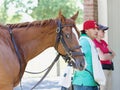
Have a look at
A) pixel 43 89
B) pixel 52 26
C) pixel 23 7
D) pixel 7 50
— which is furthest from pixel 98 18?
pixel 23 7

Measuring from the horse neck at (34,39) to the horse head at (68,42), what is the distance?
8 cm

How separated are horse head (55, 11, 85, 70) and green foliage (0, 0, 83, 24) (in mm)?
7195

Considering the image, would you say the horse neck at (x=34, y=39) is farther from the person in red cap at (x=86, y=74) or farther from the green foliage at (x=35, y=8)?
the green foliage at (x=35, y=8)

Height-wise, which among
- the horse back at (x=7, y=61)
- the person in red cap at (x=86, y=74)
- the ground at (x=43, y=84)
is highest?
the horse back at (x=7, y=61)

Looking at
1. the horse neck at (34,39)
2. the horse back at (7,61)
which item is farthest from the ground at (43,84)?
the horse back at (7,61)

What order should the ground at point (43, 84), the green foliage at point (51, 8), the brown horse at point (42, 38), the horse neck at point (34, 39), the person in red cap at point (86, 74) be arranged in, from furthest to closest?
the green foliage at point (51, 8), the ground at point (43, 84), the person in red cap at point (86, 74), the horse neck at point (34, 39), the brown horse at point (42, 38)

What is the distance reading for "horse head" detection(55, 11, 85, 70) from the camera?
11.1ft

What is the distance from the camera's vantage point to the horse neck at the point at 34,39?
135 inches

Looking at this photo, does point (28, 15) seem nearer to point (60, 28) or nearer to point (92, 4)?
point (92, 4)

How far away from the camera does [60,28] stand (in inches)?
133

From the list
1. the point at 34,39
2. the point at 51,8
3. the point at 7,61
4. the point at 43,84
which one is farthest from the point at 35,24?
the point at 51,8

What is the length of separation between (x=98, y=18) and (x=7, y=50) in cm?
388

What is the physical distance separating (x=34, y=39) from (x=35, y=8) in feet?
25.7

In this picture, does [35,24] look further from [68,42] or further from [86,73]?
[86,73]
